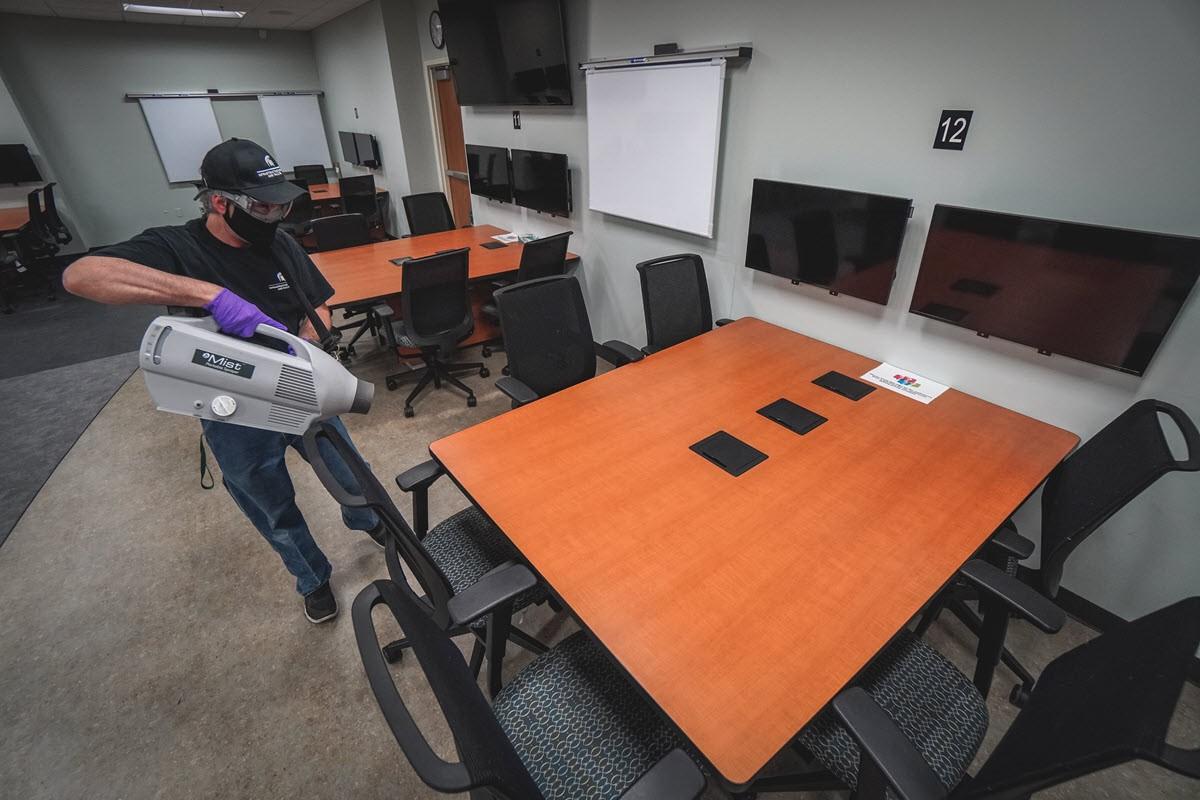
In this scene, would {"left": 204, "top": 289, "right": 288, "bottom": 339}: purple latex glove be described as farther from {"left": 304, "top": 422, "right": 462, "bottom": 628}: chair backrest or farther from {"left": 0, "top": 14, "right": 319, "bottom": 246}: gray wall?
{"left": 0, "top": 14, "right": 319, "bottom": 246}: gray wall

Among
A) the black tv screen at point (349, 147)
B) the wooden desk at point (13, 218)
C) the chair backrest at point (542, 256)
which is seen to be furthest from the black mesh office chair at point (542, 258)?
the wooden desk at point (13, 218)

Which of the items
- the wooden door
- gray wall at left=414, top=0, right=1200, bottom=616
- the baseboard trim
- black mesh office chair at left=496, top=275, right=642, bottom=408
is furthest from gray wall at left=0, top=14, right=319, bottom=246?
the baseboard trim

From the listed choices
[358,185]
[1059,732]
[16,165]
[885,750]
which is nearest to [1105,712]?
[1059,732]

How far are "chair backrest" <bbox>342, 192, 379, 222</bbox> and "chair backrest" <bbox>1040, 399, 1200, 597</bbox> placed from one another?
6.56m

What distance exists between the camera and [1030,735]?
0.82m

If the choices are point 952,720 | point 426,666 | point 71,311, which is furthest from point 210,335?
point 71,311

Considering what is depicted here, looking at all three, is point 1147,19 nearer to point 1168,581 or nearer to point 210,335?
point 1168,581

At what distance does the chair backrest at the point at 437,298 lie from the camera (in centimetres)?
279

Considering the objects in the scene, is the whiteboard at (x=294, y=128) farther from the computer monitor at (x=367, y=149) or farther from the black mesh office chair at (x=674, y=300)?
the black mesh office chair at (x=674, y=300)

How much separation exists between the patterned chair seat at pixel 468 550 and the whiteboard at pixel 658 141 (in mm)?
1989

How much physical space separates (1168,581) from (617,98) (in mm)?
3294

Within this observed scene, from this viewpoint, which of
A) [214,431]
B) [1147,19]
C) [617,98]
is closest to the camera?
[1147,19]

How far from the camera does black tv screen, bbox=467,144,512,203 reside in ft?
13.1

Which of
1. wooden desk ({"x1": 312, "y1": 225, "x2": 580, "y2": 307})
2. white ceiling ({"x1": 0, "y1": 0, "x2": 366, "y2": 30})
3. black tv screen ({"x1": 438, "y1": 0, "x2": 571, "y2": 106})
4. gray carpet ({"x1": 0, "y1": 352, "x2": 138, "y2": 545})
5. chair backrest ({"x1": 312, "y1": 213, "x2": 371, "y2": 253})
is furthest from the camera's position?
white ceiling ({"x1": 0, "y1": 0, "x2": 366, "y2": 30})
